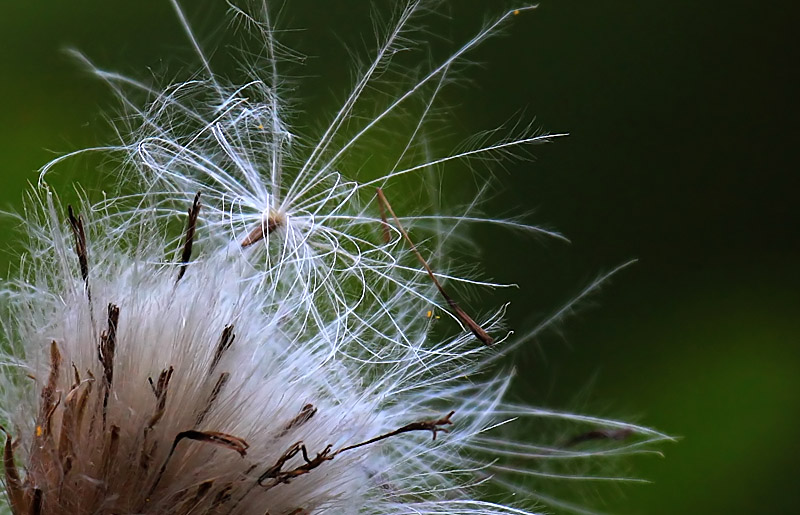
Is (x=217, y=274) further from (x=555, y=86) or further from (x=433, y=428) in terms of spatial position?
(x=555, y=86)

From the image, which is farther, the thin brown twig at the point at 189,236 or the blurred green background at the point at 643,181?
the blurred green background at the point at 643,181

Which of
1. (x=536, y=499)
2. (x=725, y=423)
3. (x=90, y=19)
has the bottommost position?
(x=725, y=423)

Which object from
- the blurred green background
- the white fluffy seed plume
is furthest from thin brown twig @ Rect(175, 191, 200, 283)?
the blurred green background

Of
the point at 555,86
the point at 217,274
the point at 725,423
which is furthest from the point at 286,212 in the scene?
the point at 725,423

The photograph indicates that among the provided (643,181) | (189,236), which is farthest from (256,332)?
(643,181)

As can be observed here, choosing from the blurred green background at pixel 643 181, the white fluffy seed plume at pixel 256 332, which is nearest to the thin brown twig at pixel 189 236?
the white fluffy seed plume at pixel 256 332

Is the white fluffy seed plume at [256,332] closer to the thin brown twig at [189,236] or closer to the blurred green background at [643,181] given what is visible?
the thin brown twig at [189,236]
